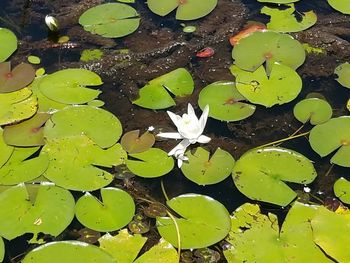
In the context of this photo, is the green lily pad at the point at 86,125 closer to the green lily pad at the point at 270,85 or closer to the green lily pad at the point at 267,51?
the green lily pad at the point at 270,85

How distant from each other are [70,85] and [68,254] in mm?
1116

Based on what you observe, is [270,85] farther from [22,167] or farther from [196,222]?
[22,167]

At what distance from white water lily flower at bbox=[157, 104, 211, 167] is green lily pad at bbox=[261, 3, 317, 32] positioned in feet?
3.34

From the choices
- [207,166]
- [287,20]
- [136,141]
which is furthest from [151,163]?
[287,20]

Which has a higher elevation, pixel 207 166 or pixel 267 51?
pixel 267 51

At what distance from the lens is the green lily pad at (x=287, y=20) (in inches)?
143

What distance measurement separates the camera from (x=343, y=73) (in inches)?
132

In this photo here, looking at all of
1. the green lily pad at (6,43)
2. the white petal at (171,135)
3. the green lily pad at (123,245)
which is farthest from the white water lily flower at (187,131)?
the green lily pad at (6,43)

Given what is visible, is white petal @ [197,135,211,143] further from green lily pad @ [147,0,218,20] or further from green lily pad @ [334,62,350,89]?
green lily pad @ [147,0,218,20]

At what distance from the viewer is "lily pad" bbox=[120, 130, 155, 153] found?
9.71 ft

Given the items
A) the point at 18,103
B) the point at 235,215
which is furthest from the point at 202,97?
the point at 18,103

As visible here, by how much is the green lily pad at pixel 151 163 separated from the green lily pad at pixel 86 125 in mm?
164

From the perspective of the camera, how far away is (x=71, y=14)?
12.6ft

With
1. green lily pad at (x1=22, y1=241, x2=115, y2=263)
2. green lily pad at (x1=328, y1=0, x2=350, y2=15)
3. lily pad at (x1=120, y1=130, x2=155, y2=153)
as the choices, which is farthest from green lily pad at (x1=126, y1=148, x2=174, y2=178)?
green lily pad at (x1=328, y1=0, x2=350, y2=15)
